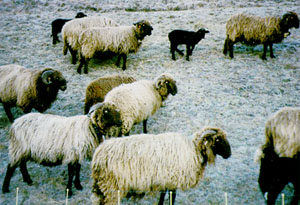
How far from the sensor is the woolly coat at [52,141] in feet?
18.4

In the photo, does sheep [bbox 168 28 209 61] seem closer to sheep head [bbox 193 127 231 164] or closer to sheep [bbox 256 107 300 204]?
sheep [bbox 256 107 300 204]

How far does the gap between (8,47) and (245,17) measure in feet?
23.7

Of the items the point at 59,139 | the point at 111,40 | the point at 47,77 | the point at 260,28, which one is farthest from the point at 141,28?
the point at 59,139

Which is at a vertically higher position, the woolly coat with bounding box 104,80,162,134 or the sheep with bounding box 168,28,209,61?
the sheep with bounding box 168,28,209,61

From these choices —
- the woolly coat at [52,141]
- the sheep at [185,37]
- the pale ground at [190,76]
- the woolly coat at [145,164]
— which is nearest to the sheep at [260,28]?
the pale ground at [190,76]

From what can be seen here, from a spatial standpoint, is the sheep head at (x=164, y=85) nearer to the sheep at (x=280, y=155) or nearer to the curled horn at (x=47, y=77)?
the curled horn at (x=47, y=77)

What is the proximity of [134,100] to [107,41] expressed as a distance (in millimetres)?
3115

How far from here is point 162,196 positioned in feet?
17.6

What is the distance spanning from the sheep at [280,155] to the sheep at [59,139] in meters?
2.46

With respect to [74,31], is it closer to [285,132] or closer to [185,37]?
[185,37]

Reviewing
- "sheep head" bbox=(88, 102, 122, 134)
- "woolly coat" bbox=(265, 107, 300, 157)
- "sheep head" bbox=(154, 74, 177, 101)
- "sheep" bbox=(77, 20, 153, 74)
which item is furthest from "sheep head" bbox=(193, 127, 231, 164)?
"sheep" bbox=(77, 20, 153, 74)

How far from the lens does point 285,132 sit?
17.7 feet

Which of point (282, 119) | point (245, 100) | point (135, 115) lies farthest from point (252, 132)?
point (135, 115)

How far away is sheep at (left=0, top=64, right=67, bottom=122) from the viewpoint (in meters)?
7.41
